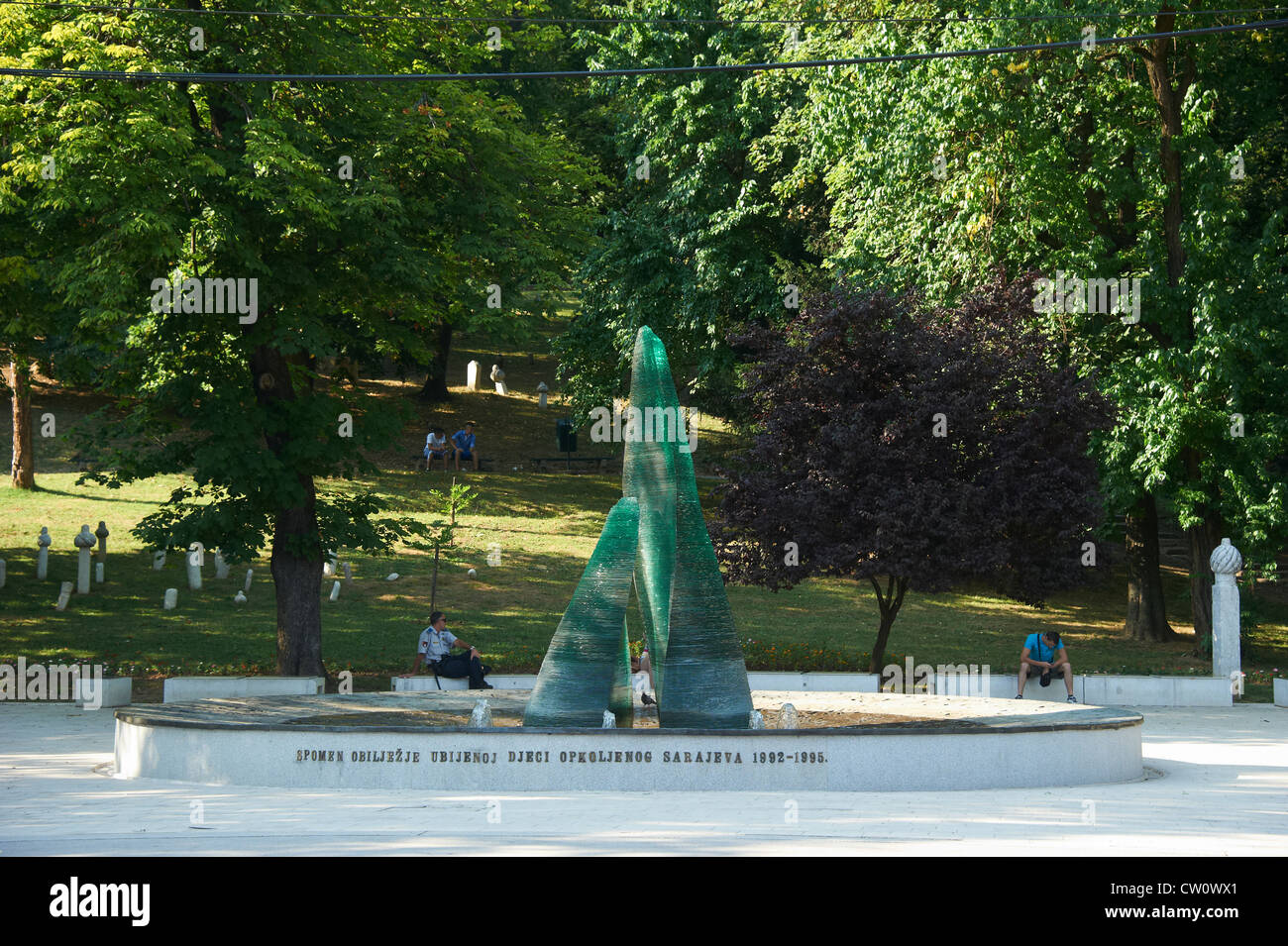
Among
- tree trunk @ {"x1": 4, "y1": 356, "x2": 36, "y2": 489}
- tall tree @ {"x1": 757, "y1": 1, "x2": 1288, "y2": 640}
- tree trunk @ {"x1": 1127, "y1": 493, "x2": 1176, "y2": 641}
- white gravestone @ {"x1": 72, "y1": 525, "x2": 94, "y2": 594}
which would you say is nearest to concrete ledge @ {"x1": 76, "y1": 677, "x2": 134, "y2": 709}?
white gravestone @ {"x1": 72, "y1": 525, "x2": 94, "y2": 594}

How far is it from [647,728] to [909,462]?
26.8 feet

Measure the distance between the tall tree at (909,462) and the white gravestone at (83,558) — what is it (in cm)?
1360

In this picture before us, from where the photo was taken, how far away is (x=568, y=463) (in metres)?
Answer: 41.2

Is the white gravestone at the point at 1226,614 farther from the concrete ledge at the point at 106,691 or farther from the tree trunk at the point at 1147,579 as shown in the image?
the concrete ledge at the point at 106,691

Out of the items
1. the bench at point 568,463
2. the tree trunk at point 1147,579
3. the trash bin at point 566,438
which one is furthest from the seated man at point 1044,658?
the trash bin at point 566,438

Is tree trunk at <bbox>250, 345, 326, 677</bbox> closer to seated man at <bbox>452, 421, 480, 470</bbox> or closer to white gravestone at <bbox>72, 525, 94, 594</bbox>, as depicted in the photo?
white gravestone at <bbox>72, 525, 94, 594</bbox>

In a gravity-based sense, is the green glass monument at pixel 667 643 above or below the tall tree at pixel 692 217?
below

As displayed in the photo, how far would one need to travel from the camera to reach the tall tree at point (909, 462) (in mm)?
19516

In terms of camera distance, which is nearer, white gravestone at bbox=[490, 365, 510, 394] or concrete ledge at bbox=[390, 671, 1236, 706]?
concrete ledge at bbox=[390, 671, 1236, 706]

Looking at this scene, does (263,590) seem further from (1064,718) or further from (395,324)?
(1064,718)

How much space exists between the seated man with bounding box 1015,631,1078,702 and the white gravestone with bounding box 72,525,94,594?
60.5 feet

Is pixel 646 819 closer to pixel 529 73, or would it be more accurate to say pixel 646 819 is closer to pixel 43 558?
pixel 529 73

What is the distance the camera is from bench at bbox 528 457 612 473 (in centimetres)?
4100
